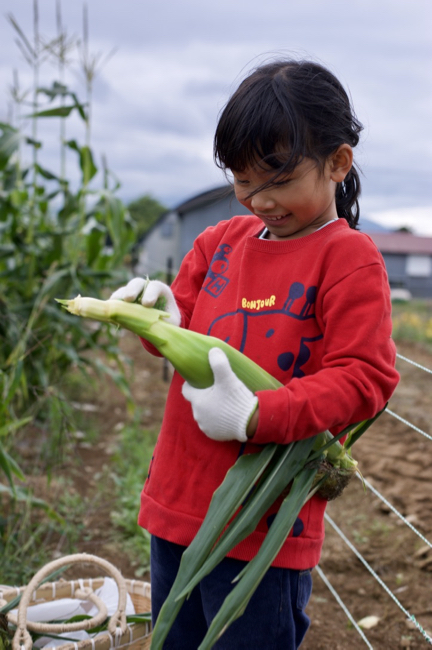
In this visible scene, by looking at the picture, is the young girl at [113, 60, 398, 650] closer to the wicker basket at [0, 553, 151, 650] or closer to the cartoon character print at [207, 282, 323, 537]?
the cartoon character print at [207, 282, 323, 537]

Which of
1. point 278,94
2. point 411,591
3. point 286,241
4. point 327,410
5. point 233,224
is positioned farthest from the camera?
point 411,591

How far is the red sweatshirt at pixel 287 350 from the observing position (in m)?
1.07

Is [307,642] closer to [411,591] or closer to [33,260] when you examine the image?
[411,591]

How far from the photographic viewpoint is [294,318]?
1.20 meters

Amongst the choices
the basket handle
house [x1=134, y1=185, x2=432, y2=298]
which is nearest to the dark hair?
the basket handle

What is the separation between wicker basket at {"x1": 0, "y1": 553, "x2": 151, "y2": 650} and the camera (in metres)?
1.58

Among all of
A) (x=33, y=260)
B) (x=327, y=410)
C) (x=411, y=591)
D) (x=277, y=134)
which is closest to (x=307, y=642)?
(x=411, y=591)

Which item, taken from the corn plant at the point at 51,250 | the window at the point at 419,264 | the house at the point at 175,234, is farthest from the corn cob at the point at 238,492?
the window at the point at 419,264

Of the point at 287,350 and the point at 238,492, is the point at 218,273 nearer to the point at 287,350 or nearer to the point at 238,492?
the point at 287,350

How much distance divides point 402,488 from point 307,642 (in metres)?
1.39

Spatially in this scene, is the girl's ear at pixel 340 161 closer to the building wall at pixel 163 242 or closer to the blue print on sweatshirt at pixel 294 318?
the blue print on sweatshirt at pixel 294 318

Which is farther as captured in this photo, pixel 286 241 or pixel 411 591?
pixel 411 591

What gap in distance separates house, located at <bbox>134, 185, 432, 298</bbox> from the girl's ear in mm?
10299

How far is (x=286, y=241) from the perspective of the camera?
1.27 m
